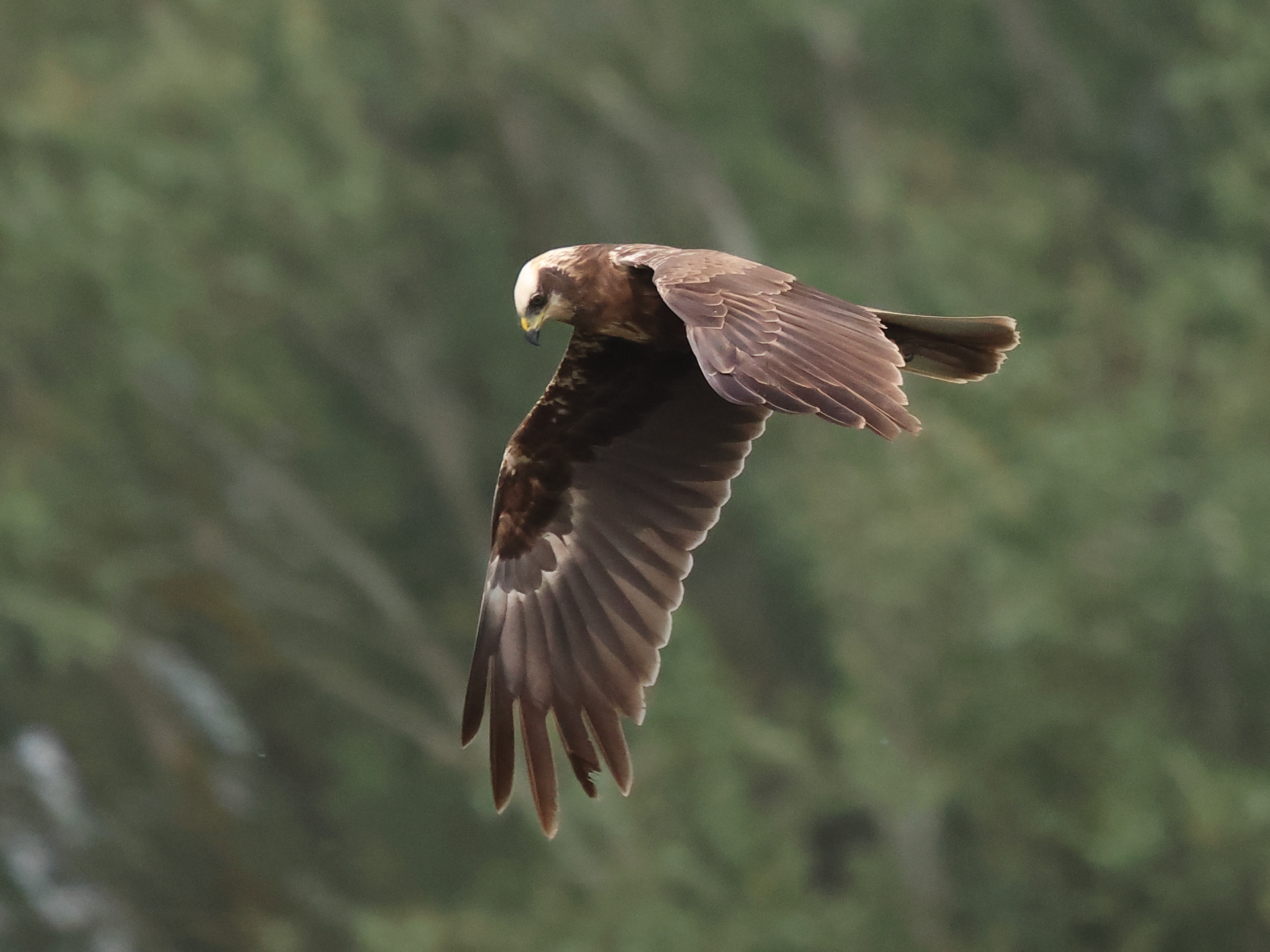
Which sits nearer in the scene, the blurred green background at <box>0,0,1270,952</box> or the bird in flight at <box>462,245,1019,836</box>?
the bird in flight at <box>462,245,1019,836</box>

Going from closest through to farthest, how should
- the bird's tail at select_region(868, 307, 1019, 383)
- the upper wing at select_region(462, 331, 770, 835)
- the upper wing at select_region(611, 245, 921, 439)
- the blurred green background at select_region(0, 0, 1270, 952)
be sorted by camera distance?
1. the upper wing at select_region(611, 245, 921, 439)
2. the bird's tail at select_region(868, 307, 1019, 383)
3. the upper wing at select_region(462, 331, 770, 835)
4. the blurred green background at select_region(0, 0, 1270, 952)

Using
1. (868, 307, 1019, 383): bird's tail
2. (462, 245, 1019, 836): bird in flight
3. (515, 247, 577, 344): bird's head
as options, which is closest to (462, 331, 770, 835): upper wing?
(462, 245, 1019, 836): bird in flight

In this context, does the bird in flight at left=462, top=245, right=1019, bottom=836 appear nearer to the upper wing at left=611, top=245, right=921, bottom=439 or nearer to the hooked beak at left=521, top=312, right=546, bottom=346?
the hooked beak at left=521, top=312, right=546, bottom=346

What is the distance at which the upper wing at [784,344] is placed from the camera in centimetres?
596

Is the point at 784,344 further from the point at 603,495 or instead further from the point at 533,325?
the point at 603,495

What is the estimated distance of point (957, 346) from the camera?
750 centimetres

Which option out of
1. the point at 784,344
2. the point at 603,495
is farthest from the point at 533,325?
the point at 784,344

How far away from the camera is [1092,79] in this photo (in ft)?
74.8

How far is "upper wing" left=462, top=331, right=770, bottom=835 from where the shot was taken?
7.86 meters

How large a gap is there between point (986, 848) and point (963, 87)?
7.57 m

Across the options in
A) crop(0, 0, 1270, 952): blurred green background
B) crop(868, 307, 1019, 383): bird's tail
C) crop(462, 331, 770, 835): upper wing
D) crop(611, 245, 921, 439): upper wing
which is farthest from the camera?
crop(0, 0, 1270, 952): blurred green background

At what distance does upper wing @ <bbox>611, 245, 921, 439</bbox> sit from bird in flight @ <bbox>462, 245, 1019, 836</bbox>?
0.48 feet

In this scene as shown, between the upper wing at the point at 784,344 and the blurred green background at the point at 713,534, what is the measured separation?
10.9 metres

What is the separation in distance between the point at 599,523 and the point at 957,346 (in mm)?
1414
